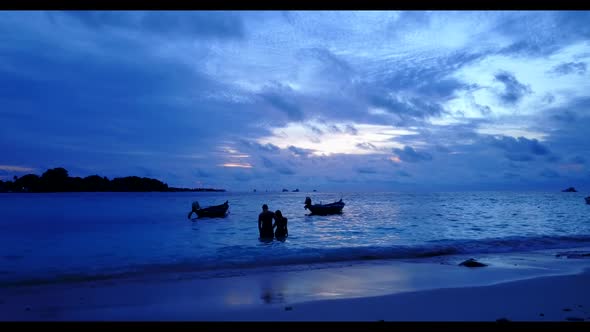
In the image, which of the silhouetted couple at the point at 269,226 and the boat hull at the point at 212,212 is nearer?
the silhouetted couple at the point at 269,226

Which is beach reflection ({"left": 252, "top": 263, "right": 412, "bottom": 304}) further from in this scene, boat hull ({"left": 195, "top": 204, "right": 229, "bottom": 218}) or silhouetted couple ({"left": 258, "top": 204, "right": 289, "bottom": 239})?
boat hull ({"left": 195, "top": 204, "right": 229, "bottom": 218})

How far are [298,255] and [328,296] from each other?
8.41 metres

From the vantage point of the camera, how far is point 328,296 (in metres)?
9.31

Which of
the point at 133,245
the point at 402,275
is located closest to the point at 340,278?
the point at 402,275

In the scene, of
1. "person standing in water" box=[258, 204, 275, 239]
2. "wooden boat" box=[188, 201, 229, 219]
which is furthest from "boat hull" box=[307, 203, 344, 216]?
"person standing in water" box=[258, 204, 275, 239]

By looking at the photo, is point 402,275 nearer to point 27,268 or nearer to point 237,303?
point 237,303

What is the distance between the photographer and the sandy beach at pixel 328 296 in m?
7.71

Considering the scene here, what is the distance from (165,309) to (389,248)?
13756 millimetres

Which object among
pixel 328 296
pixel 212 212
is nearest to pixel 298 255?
pixel 328 296

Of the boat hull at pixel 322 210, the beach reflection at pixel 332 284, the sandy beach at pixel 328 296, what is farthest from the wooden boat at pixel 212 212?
the beach reflection at pixel 332 284

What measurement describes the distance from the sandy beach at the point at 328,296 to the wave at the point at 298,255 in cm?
147

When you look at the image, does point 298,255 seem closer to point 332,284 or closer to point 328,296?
point 332,284

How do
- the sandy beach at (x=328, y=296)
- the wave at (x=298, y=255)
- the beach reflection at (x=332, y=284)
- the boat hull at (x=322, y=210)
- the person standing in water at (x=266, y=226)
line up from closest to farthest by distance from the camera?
the sandy beach at (x=328, y=296) < the beach reflection at (x=332, y=284) < the wave at (x=298, y=255) < the person standing in water at (x=266, y=226) < the boat hull at (x=322, y=210)

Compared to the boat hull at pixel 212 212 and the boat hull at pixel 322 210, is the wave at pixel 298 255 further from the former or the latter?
the boat hull at pixel 322 210
